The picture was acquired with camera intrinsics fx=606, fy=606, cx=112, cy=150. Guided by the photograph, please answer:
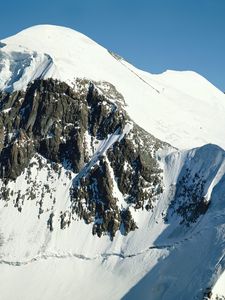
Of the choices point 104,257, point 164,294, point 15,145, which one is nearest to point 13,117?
point 15,145

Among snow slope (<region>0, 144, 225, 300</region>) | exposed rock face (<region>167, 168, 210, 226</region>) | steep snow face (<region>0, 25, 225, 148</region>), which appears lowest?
snow slope (<region>0, 144, 225, 300</region>)

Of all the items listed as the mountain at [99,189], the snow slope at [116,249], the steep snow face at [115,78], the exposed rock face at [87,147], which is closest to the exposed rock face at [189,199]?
the mountain at [99,189]

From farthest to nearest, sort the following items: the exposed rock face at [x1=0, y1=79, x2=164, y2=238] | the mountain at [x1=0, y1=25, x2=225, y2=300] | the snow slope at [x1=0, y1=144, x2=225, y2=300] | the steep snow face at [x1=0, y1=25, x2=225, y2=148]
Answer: the steep snow face at [x1=0, y1=25, x2=225, y2=148] < the exposed rock face at [x1=0, y1=79, x2=164, y2=238] < the mountain at [x1=0, y1=25, x2=225, y2=300] < the snow slope at [x1=0, y1=144, x2=225, y2=300]

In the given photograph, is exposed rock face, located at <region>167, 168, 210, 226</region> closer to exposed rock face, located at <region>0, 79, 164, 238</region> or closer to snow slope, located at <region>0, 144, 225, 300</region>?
snow slope, located at <region>0, 144, 225, 300</region>

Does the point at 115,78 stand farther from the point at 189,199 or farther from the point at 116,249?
the point at 116,249

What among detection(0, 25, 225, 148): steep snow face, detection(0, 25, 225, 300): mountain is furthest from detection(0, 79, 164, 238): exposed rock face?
detection(0, 25, 225, 148): steep snow face

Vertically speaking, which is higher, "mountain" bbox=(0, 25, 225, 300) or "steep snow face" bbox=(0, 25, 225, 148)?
"steep snow face" bbox=(0, 25, 225, 148)

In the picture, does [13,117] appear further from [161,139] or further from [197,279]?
[197,279]
